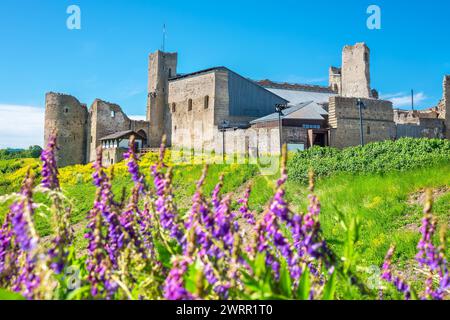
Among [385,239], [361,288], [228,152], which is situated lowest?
[385,239]

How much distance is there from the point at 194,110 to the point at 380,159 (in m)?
31.5

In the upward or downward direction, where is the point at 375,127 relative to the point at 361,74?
downward

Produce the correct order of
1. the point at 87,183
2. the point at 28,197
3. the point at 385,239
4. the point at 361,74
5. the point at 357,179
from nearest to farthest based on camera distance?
the point at 28,197, the point at 385,239, the point at 357,179, the point at 87,183, the point at 361,74

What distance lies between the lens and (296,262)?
6.83 feet

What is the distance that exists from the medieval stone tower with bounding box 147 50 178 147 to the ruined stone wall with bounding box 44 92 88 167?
25.8ft

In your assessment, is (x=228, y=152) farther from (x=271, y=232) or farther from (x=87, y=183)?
(x=271, y=232)

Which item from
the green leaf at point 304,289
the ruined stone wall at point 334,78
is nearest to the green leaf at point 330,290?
the green leaf at point 304,289

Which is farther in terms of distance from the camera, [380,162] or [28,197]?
[380,162]

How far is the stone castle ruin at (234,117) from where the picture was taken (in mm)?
34750

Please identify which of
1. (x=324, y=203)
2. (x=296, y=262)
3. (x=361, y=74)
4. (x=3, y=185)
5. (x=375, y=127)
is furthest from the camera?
(x=361, y=74)

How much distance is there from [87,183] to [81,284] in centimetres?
2802

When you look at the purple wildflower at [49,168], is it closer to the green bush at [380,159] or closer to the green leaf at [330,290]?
the green leaf at [330,290]

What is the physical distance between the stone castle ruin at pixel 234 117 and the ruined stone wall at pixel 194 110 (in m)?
0.10

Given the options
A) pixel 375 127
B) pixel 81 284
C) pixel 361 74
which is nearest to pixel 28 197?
pixel 81 284
